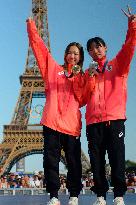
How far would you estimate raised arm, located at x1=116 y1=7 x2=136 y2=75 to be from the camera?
345 centimetres

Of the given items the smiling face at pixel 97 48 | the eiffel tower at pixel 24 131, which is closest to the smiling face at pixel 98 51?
the smiling face at pixel 97 48

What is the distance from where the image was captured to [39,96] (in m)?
36.6

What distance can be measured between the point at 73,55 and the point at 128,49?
1.69 ft

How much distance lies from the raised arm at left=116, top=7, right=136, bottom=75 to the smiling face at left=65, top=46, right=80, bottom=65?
1.30ft

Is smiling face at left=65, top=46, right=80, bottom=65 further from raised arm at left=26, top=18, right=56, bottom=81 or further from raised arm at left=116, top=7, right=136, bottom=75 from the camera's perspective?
raised arm at left=116, top=7, right=136, bottom=75

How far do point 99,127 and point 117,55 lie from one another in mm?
678

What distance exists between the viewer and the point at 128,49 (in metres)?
3.46

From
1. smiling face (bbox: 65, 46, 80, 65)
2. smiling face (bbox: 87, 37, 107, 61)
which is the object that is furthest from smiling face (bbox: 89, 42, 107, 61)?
smiling face (bbox: 65, 46, 80, 65)

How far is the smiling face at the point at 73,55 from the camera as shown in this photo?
3652 mm

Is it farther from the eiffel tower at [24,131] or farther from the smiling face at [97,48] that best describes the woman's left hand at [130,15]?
the eiffel tower at [24,131]

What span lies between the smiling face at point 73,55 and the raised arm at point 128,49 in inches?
15.6

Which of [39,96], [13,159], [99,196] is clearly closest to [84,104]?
[99,196]

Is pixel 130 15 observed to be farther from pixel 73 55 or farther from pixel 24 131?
pixel 24 131

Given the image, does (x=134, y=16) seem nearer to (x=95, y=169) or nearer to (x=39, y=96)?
(x=95, y=169)
